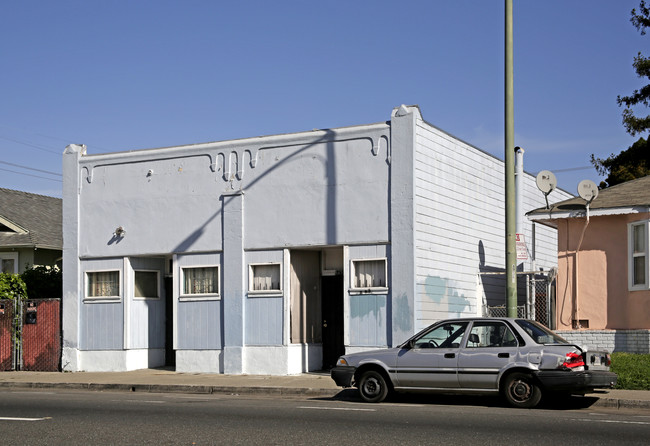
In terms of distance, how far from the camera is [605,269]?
20.5 meters

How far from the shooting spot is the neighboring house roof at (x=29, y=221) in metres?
29.7

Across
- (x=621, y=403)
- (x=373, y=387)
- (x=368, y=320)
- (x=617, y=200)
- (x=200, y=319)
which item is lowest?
(x=621, y=403)

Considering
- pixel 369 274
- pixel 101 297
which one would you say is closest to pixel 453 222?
pixel 369 274

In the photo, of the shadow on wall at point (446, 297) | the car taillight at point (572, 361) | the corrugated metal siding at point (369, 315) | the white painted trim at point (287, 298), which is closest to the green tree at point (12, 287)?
the white painted trim at point (287, 298)

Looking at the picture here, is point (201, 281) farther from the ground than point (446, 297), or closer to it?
farther from the ground

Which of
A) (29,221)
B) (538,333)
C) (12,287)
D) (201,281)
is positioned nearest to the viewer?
(538,333)

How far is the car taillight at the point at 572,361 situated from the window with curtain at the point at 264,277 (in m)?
9.38

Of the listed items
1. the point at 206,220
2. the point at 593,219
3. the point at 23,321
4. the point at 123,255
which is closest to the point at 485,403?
the point at 593,219

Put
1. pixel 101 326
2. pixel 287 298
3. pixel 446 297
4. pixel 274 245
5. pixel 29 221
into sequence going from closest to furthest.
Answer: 1. pixel 446 297
2. pixel 287 298
3. pixel 274 245
4. pixel 101 326
5. pixel 29 221

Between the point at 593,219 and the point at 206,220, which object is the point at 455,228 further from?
the point at 206,220

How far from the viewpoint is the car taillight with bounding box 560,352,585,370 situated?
44.6ft

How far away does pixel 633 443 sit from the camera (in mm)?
9758

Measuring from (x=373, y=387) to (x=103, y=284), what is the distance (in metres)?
11.4

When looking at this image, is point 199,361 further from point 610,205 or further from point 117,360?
point 610,205
